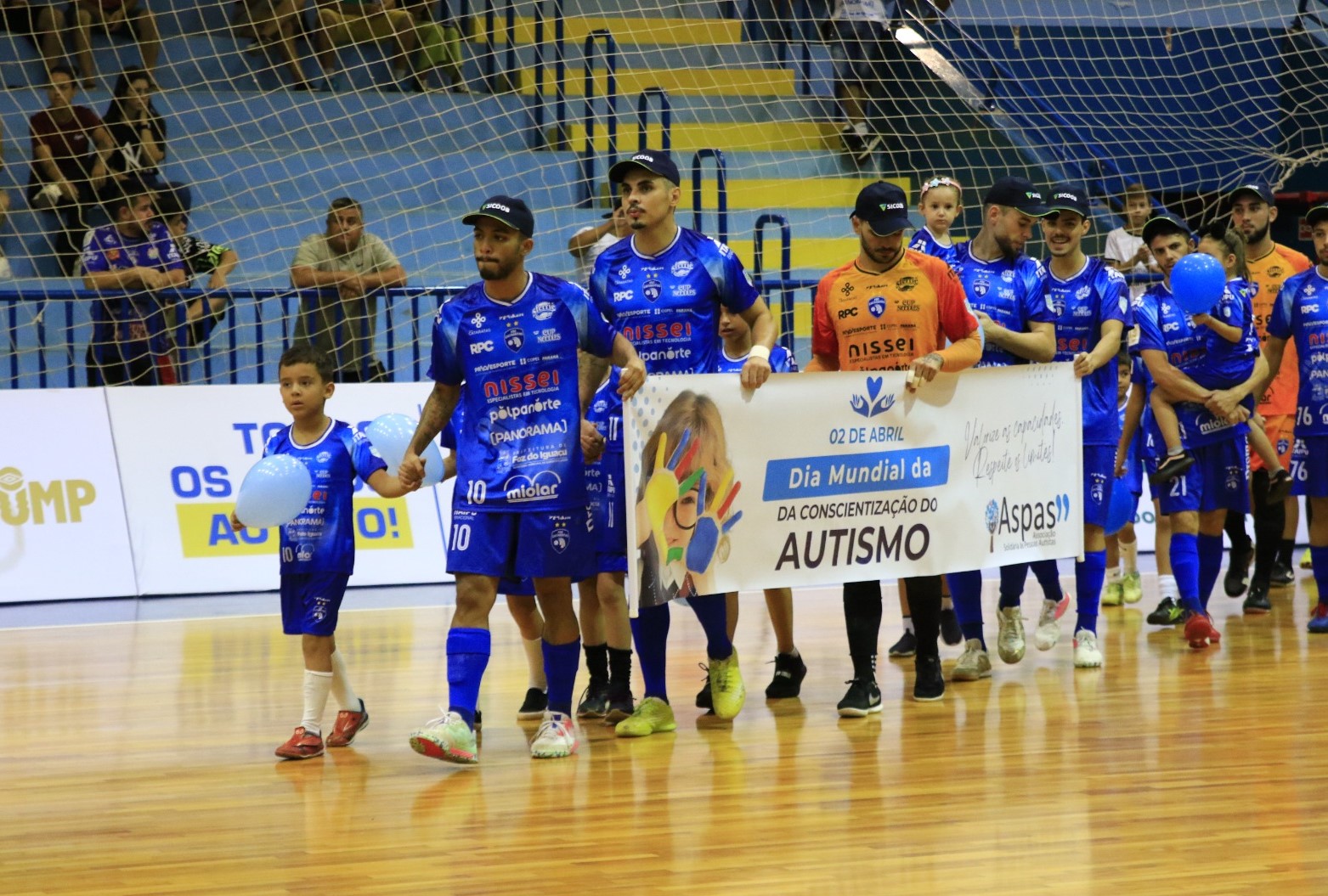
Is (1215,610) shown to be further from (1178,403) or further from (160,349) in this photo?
(160,349)

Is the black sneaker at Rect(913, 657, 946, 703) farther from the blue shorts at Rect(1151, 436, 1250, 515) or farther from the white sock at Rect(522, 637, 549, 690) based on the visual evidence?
the blue shorts at Rect(1151, 436, 1250, 515)

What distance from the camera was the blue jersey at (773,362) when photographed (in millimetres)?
6590

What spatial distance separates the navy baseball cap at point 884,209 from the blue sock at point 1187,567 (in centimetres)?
280

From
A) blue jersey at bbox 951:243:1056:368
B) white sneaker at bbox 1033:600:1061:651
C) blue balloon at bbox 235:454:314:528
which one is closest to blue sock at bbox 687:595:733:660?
blue balloon at bbox 235:454:314:528

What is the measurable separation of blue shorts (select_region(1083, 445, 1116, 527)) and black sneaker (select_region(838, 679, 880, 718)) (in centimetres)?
171

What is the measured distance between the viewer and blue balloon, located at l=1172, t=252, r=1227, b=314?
791 centimetres

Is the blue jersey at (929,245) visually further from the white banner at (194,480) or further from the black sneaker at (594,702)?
the white banner at (194,480)

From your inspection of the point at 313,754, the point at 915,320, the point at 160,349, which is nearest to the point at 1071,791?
the point at 915,320

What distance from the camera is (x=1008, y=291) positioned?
715 centimetres

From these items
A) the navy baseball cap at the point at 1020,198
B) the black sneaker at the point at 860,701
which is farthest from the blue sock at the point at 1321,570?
the black sneaker at the point at 860,701

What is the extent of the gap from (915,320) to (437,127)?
27.8 feet

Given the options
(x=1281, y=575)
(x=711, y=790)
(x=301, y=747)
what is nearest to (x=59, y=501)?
(x=301, y=747)

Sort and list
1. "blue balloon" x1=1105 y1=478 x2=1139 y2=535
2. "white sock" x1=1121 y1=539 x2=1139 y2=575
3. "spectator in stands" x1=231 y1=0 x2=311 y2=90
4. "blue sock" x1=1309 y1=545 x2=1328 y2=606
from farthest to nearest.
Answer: "spectator in stands" x1=231 y1=0 x2=311 y2=90
"white sock" x1=1121 y1=539 x2=1139 y2=575
"blue balloon" x1=1105 y1=478 x2=1139 y2=535
"blue sock" x1=1309 y1=545 x2=1328 y2=606

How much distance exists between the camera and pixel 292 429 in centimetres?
603
